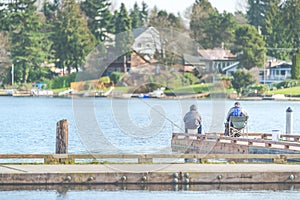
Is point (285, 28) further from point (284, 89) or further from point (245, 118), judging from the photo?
point (245, 118)

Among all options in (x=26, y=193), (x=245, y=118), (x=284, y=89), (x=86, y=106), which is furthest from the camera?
(x=284, y=89)

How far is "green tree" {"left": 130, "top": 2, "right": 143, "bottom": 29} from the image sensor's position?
487 ft

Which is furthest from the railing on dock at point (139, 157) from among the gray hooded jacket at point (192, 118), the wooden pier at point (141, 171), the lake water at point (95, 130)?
the lake water at point (95, 130)

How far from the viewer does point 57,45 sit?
132m

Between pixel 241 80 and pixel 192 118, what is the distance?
290 ft

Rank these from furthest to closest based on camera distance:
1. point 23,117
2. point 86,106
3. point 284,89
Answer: point 284,89 → point 23,117 → point 86,106

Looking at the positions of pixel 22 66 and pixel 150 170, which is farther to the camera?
pixel 22 66

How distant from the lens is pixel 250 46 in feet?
405

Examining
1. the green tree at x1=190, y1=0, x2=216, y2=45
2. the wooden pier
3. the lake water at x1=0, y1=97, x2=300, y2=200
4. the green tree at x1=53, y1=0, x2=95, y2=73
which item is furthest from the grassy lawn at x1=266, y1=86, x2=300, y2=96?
the wooden pier

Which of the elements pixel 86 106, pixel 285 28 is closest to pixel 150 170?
pixel 86 106

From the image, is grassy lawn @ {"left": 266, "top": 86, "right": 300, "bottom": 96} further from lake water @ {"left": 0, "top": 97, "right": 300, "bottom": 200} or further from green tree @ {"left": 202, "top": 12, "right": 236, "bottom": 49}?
green tree @ {"left": 202, "top": 12, "right": 236, "bottom": 49}

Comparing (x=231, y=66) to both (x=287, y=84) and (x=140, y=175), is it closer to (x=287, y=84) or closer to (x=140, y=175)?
(x=287, y=84)

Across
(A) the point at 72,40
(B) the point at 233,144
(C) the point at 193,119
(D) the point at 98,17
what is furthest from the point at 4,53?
(B) the point at 233,144

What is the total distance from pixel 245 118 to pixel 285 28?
107m
